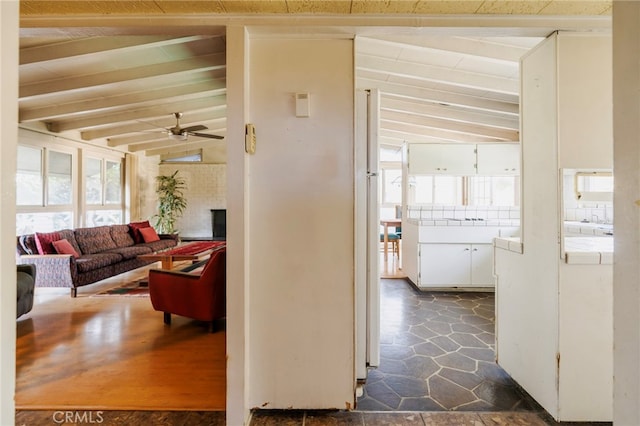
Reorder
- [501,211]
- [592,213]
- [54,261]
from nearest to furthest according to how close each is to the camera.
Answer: [592,213], [54,261], [501,211]

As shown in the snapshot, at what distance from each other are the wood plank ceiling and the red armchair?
6.32 feet

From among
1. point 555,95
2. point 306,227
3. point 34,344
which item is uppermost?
point 555,95

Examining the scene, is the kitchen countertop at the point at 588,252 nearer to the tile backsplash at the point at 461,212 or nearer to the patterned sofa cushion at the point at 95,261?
the tile backsplash at the point at 461,212

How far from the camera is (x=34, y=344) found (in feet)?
8.60

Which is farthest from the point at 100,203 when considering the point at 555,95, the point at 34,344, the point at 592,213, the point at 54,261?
the point at 592,213

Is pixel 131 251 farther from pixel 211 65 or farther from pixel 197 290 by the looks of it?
pixel 211 65

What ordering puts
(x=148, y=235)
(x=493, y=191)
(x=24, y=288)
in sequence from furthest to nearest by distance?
(x=148, y=235)
(x=493, y=191)
(x=24, y=288)

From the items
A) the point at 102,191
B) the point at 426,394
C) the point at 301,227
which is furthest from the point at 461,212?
the point at 102,191

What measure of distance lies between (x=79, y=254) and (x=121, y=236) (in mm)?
1106

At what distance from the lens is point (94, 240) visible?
16.4 feet

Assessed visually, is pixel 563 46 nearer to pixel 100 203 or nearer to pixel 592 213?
pixel 592 213

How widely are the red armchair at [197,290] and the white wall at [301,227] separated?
48.6 inches

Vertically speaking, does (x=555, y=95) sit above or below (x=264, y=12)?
below

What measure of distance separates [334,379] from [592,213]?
320 cm
